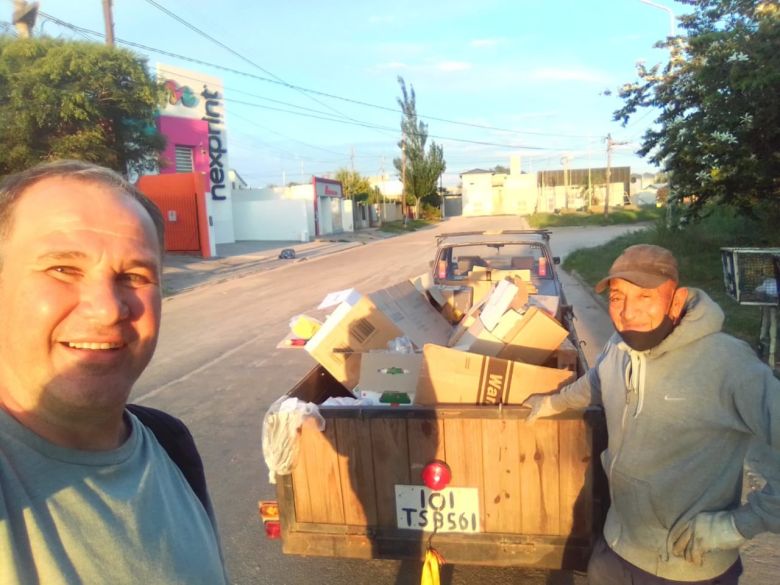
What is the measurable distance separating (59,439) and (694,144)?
11076 millimetres

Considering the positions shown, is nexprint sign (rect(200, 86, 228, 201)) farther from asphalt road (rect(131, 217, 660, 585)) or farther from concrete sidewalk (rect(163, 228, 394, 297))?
asphalt road (rect(131, 217, 660, 585))

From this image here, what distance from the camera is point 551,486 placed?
260 centimetres

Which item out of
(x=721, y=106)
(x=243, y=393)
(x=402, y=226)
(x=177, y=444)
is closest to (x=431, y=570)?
(x=177, y=444)

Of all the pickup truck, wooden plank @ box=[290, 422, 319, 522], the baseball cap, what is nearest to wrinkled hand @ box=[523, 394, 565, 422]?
the pickup truck

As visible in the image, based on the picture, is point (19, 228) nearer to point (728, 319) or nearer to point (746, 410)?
point (746, 410)

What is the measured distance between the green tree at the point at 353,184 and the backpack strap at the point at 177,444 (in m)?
52.0

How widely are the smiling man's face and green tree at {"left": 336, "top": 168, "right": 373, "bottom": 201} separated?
52.3 m

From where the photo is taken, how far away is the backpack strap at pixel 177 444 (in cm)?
147

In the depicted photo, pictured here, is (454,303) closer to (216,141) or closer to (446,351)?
(446,351)

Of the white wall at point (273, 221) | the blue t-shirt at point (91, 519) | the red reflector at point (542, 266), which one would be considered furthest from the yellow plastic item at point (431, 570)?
the white wall at point (273, 221)

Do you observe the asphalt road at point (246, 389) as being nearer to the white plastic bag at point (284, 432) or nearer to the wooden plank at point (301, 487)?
the wooden plank at point (301, 487)

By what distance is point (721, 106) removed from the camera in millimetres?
8688

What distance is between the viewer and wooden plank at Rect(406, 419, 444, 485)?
2.64 meters

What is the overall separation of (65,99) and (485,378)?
51.2ft
